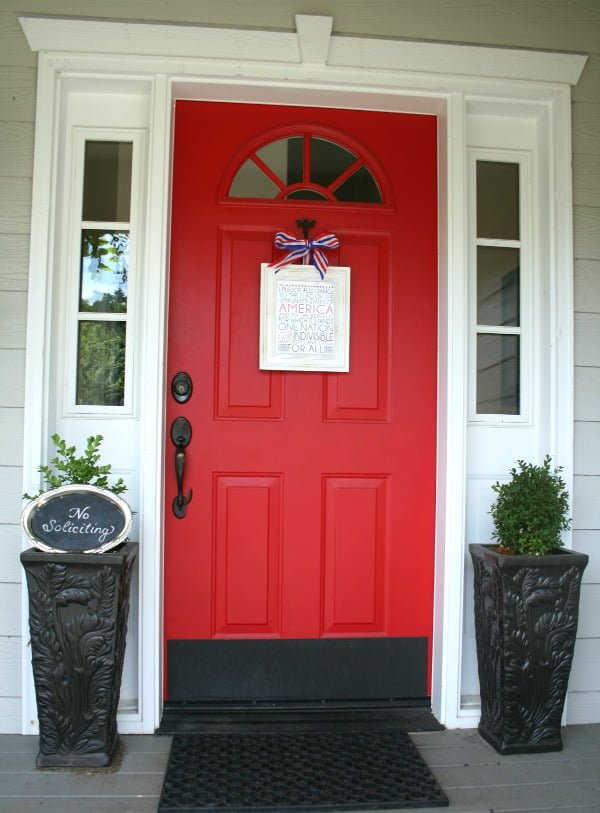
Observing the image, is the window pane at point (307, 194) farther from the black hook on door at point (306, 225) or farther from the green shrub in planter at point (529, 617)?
the green shrub in planter at point (529, 617)

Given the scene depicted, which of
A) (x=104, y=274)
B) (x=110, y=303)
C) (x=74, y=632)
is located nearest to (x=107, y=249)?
(x=104, y=274)

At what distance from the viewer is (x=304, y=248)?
234 cm

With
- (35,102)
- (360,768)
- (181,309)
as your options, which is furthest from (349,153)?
(360,768)

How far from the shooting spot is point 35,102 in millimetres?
2205

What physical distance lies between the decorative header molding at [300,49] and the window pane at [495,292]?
2.11ft

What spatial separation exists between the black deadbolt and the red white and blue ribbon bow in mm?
512

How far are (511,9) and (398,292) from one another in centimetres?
107

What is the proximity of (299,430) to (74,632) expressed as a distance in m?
0.99

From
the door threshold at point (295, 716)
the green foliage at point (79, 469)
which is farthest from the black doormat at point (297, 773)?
the green foliage at point (79, 469)

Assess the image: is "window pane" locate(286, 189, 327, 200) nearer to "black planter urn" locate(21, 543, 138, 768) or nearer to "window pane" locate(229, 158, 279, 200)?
"window pane" locate(229, 158, 279, 200)

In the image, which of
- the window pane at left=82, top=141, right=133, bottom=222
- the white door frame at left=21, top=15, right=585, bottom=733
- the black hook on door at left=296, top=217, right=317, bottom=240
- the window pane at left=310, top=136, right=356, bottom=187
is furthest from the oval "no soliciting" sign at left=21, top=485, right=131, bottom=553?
the window pane at left=310, top=136, right=356, bottom=187

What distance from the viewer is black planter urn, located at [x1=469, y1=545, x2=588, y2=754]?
80.3 inches

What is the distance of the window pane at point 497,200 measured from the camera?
7.98ft

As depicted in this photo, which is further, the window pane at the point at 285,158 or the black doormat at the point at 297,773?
the window pane at the point at 285,158
